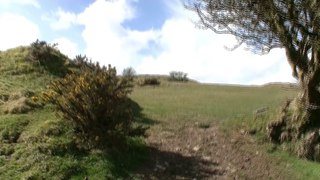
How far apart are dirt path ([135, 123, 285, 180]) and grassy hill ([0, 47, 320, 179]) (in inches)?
16.4

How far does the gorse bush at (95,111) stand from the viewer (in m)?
12.8

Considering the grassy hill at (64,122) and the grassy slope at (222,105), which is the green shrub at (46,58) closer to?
the grassy hill at (64,122)

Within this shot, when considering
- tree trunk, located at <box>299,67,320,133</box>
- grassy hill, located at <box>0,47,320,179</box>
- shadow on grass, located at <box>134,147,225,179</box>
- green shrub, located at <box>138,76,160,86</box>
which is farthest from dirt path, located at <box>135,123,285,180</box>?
green shrub, located at <box>138,76,160,86</box>

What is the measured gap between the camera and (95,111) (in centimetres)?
1277

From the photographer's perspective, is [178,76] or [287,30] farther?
[178,76]

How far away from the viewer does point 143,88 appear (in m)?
24.5

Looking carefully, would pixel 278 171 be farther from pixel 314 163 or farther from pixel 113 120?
pixel 113 120

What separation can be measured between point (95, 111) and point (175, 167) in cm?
232

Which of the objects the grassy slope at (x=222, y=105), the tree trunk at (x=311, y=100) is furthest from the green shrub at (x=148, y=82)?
the tree trunk at (x=311, y=100)

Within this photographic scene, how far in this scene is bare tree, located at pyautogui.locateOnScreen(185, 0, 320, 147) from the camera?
13844 millimetres

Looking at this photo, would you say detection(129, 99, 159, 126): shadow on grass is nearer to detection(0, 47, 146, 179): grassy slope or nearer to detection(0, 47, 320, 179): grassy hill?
detection(0, 47, 320, 179): grassy hill

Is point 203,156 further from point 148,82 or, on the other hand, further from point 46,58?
point 148,82

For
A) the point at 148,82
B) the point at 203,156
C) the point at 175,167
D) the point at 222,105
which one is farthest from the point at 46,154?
the point at 148,82

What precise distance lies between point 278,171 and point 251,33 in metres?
3.78
